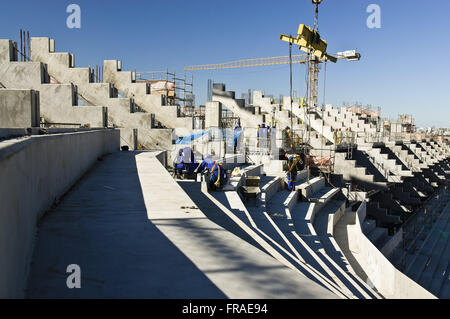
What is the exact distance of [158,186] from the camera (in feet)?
22.4

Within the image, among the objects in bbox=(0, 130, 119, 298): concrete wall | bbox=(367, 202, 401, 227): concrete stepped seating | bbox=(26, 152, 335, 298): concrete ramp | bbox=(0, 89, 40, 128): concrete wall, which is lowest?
bbox=(367, 202, 401, 227): concrete stepped seating

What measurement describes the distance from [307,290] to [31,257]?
253 cm

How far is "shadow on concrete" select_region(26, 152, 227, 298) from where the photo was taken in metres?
2.63

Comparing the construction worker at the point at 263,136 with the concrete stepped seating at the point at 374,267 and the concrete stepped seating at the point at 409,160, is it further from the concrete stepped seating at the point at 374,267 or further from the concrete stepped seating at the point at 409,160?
the concrete stepped seating at the point at 409,160

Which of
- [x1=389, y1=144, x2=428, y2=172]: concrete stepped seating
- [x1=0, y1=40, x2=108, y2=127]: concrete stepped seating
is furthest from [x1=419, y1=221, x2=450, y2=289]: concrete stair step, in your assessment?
[x1=0, y1=40, x2=108, y2=127]: concrete stepped seating

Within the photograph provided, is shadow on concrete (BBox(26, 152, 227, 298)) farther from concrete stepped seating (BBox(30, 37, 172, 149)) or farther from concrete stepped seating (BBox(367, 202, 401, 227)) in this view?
concrete stepped seating (BBox(367, 202, 401, 227))

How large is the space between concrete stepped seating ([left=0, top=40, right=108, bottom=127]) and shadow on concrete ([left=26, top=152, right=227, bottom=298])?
12754 mm

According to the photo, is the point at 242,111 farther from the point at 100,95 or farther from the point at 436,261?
the point at 436,261

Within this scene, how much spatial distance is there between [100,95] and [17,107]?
14109 mm

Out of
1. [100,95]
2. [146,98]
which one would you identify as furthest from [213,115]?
[100,95]

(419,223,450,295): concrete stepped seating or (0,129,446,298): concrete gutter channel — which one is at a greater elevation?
(0,129,446,298): concrete gutter channel
